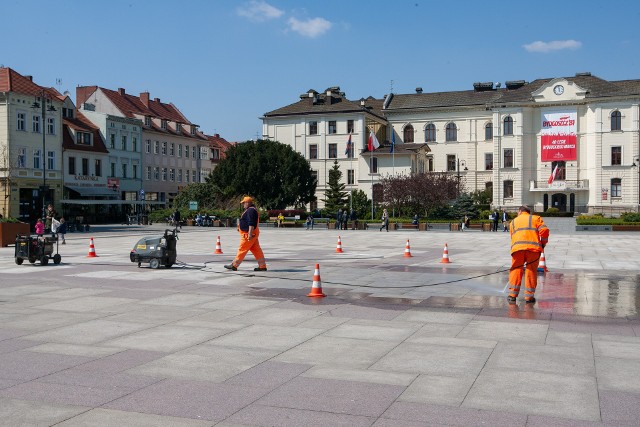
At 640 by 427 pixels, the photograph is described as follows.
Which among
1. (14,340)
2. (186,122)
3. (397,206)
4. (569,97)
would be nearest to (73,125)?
(186,122)

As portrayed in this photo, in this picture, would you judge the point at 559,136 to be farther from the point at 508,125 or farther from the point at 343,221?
the point at 343,221

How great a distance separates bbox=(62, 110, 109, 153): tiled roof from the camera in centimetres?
6494

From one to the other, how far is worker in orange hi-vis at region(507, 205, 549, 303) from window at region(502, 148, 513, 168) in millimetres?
68894

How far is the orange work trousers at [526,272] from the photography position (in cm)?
1235

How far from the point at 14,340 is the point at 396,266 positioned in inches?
497

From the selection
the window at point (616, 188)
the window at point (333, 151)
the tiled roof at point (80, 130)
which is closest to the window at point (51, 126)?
the tiled roof at point (80, 130)

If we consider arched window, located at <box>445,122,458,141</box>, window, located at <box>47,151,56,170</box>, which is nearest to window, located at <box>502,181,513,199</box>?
arched window, located at <box>445,122,458,141</box>

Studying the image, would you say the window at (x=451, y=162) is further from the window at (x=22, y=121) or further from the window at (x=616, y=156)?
the window at (x=22, y=121)

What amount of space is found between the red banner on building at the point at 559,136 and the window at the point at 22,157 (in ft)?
174

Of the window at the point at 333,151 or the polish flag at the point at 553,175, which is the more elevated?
the window at the point at 333,151

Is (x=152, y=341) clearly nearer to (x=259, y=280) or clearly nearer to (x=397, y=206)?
(x=259, y=280)

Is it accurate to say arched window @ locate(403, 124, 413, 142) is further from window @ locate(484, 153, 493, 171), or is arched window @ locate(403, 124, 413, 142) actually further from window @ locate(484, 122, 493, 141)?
window @ locate(484, 153, 493, 171)

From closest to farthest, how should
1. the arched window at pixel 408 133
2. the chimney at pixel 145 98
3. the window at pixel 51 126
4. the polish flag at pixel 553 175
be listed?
the window at pixel 51 126 < the polish flag at pixel 553 175 < the chimney at pixel 145 98 < the arched window at pixel 408 133

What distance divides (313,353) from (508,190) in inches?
2931
